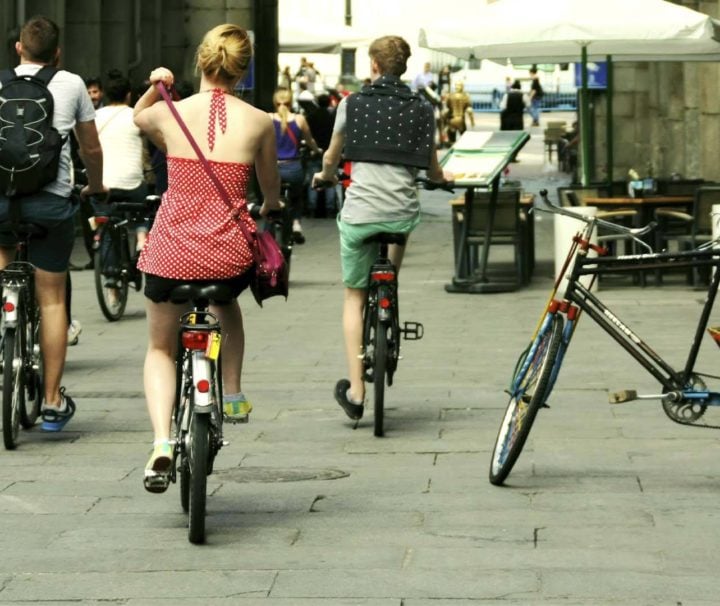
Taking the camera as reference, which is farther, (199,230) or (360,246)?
(360,246)

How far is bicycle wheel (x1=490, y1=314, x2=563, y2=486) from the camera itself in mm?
7258

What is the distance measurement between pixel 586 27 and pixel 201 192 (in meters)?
9.50

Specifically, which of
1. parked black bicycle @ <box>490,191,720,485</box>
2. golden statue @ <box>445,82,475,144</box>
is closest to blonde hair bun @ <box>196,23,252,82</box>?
parked black bicycle @ <box>490,191,720,485</box>

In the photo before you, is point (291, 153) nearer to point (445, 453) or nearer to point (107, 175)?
point (107, 175)

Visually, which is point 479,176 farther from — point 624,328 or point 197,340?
point 197,340

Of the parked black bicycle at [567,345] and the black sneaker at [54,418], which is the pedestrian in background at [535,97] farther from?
the parked black bicycle at [567,345]

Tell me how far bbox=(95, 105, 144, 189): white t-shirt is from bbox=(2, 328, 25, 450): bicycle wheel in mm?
5890

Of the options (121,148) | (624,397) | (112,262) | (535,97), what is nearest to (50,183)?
(624,397)

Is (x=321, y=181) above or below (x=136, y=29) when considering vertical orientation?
below

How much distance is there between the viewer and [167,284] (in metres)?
6.67

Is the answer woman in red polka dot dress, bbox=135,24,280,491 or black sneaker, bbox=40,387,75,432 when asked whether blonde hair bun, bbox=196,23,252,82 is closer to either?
woman in red polka dot dress, bbox=135,24,280,491

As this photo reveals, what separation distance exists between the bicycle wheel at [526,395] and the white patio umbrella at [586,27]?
854 cm

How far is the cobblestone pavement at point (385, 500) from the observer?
580cm

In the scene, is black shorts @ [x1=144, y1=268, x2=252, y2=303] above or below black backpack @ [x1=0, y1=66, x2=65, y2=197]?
below
